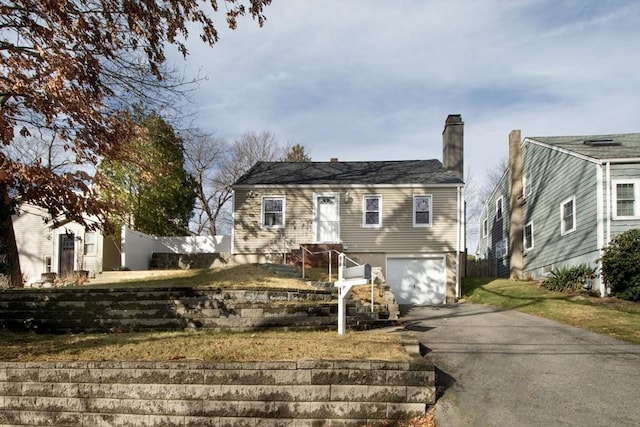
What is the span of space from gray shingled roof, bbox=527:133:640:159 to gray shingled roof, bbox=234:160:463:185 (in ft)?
13.9

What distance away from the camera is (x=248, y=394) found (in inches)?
244

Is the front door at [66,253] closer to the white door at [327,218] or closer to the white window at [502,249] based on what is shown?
the white door at [327,218]

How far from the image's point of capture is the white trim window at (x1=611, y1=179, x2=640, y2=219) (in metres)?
15.8

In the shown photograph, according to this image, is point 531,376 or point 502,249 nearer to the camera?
point 531,376

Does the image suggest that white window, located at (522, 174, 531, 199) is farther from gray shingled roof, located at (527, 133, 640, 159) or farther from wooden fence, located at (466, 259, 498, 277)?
wooden fence, located at (466, 259, 498, 277)

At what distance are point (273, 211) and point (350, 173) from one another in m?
3.83

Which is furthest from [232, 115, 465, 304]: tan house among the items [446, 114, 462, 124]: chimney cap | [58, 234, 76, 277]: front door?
[58, 234, 76, 277]: front door

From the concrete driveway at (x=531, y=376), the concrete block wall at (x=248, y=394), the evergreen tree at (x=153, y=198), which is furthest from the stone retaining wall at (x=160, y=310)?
the evergreen tree at (x=153, y=198)

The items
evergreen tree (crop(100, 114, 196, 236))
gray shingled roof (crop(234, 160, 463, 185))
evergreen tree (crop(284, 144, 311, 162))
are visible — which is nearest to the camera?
gray shingled roof (crop(234, 160, 463, 185))

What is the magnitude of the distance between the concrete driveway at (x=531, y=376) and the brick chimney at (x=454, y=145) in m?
11.3

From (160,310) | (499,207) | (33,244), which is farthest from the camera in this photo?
(499,207)

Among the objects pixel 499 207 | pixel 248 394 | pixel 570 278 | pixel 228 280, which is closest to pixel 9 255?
pixel 228 280

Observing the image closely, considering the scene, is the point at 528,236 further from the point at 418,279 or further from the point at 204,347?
the point at 204,347

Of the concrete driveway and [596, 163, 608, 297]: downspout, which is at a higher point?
[596, 163, 608, 297]: downspout
